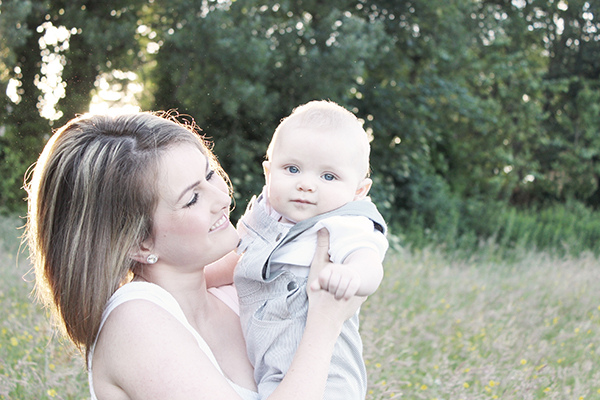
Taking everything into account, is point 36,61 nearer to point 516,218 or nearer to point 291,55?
point 291,55

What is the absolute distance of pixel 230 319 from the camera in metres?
1.79

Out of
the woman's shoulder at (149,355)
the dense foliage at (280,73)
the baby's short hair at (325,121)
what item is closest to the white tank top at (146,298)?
the woman's shoulder at (149,355)

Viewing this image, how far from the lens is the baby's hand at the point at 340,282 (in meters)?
1.37

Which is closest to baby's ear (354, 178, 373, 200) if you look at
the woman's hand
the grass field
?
the woman's hand

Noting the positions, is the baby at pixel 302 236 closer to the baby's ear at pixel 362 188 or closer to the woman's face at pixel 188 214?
the baby's ear at pixel 362 188

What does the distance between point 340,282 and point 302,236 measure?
1.10ft

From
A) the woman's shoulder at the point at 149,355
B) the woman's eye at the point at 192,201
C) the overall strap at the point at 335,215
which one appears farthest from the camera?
the overall strap at the point at 335,215

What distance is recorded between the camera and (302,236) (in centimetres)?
168

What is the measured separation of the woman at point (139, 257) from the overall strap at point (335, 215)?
0.10 m

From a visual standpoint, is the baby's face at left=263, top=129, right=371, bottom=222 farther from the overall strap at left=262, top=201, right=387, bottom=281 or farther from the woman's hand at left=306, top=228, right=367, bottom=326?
the woman's hand at left=306, top=228, right=367, bottom=326

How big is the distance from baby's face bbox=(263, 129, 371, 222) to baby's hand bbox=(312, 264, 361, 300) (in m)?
0.35

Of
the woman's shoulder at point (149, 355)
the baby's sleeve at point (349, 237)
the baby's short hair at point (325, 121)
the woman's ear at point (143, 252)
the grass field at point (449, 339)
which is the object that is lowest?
the grass field at point (449, 339)

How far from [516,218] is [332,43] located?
6315mm

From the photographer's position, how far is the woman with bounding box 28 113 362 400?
1.32m
